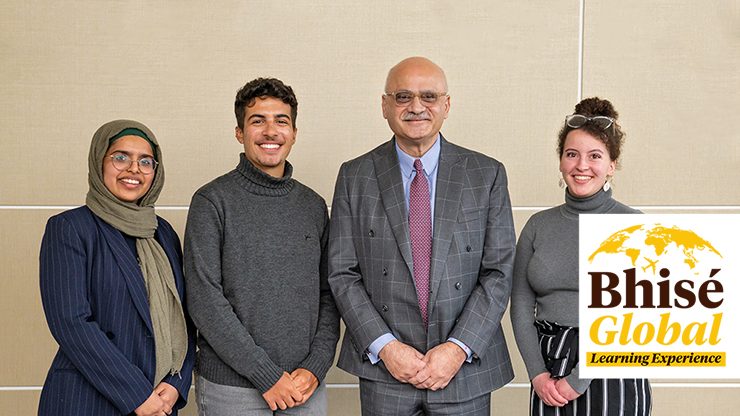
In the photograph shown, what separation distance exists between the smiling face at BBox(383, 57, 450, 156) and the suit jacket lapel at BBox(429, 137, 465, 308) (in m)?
0.10

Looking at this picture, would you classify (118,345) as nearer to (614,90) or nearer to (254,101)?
(254,101)

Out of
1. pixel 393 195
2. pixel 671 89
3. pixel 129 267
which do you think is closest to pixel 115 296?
pixel 129 267

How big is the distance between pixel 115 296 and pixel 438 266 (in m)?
0.94

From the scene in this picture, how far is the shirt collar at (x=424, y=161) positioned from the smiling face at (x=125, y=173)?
78 centimetres

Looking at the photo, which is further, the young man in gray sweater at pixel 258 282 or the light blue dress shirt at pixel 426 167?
the light blue dress shirt at pixel 426 167

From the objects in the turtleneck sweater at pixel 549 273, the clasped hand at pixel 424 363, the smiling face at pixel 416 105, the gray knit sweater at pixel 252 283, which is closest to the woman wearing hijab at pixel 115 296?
the gray knit sweater at pixel 252 283

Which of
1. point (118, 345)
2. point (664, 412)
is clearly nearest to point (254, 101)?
point (118, 345)

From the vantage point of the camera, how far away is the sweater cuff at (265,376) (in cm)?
222

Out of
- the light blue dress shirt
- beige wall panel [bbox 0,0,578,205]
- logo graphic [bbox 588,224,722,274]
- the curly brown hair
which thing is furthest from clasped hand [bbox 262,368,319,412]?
beige wall panel [bbox 0,0,578,205]

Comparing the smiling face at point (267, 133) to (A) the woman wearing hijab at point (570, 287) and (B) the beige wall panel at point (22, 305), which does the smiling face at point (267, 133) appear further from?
(B) the beige wall panel at point (22, 305)

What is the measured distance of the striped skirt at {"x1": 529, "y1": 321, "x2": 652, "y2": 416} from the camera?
2.19 metres

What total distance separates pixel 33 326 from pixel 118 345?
1436 mm

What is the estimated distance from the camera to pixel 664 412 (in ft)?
11.4

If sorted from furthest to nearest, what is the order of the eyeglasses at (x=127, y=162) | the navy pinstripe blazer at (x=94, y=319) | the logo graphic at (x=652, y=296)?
the logo graphic at (x=652, y=296) < the eyeglasses at (x=127, y=162) < the navy pinstripe blazer at (x=94, y=319)
